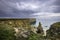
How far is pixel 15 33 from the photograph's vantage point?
222cm

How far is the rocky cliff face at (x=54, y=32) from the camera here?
2.21 meters

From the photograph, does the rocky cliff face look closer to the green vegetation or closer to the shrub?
the green vegetation

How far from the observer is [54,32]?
7.30ft

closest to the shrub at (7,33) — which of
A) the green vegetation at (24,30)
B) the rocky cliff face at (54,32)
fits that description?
the green vegetation at (24,30)

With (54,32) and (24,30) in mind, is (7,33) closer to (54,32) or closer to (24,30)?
(24,30)

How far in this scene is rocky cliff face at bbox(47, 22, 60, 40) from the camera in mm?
2209

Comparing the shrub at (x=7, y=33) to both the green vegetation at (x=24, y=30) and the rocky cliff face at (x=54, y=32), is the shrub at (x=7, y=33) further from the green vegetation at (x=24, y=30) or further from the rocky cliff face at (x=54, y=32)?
the rocky cliff face at (x=54, y=32)

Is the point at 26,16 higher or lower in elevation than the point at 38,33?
higher

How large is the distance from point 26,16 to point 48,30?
1.51 ft

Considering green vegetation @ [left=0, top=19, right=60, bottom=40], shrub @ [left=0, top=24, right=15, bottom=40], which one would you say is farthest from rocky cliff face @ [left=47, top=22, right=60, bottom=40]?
shrub @ [left=0, top=24, right=15, bottom=40]

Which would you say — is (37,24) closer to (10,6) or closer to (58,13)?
(58,13)

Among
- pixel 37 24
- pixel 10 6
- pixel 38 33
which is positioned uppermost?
pixel 10 6

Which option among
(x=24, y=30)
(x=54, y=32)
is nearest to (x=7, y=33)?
(x=24, y=30)

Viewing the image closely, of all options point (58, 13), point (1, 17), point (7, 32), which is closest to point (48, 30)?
→ point (58, 13)
